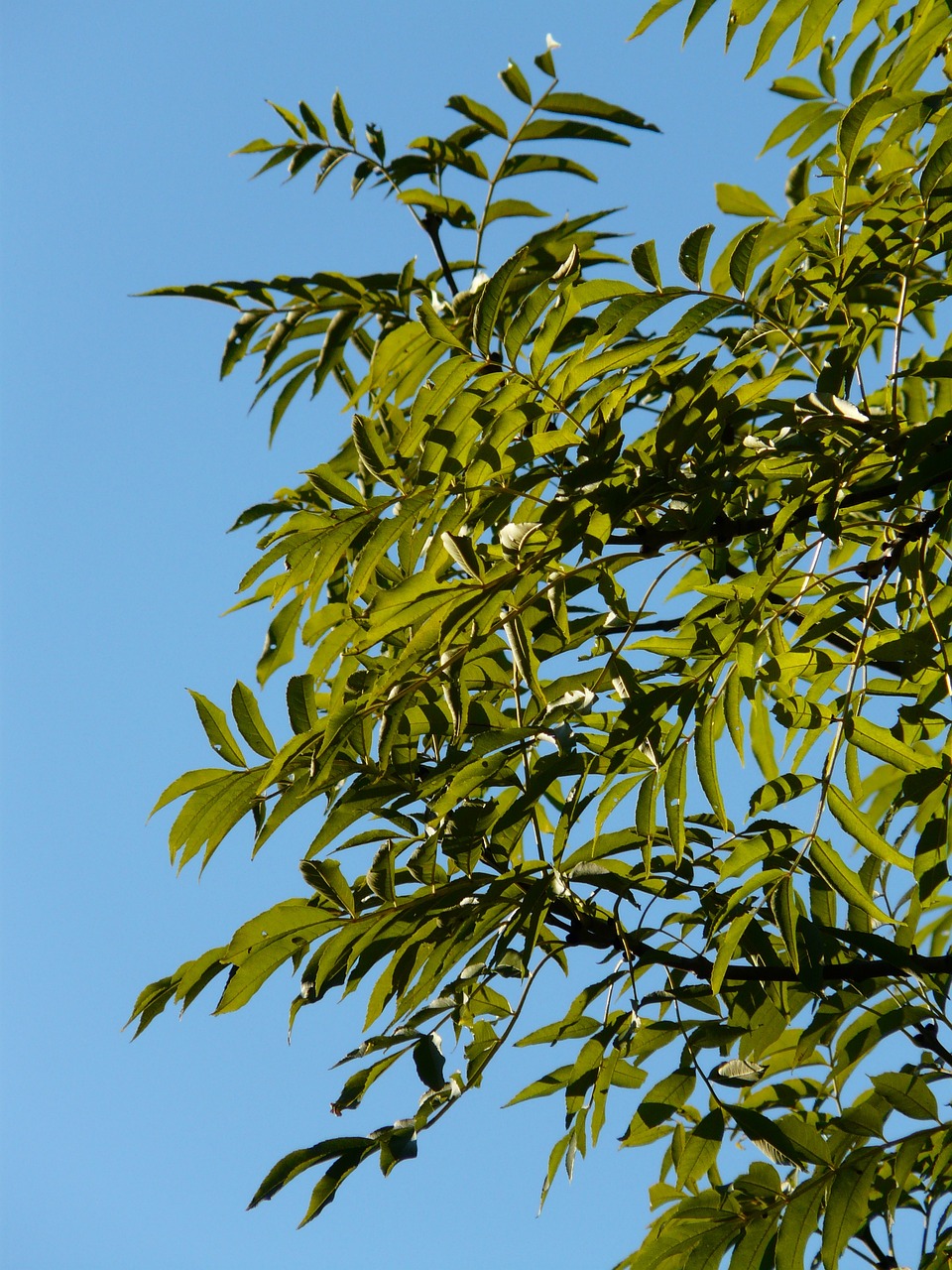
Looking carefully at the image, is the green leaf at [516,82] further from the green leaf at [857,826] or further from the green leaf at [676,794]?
the green leaf at [857,826]

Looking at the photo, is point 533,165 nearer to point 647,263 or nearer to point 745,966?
point 647,263

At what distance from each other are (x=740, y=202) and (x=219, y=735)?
122 cm

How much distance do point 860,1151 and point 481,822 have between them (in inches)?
26.8

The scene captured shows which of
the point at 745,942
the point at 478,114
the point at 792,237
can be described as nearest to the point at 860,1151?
the point at 745,942

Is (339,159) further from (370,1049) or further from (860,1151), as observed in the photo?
(860,1151)

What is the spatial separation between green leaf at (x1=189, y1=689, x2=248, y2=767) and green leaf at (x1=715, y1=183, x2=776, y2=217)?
1.18 m

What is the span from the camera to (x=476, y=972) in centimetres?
153

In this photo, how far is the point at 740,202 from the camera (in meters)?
1.97

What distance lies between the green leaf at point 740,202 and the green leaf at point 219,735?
3.87 ft

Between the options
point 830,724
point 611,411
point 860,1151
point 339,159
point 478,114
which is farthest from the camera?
point 339,159

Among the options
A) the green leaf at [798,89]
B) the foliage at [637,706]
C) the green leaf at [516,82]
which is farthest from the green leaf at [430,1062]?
the green leaf at [798,89]

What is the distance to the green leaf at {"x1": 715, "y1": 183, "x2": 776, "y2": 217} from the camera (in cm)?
196

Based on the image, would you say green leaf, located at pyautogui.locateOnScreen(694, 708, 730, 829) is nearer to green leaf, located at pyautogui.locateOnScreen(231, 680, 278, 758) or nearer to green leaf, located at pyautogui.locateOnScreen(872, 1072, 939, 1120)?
green leaf, located at pyautogui.locateOnScreen(872, 1072, 939, 1120)

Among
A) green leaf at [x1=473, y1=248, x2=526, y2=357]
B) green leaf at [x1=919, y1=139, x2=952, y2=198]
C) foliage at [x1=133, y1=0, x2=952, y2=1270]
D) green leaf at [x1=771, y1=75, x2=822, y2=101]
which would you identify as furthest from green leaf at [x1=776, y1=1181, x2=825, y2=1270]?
green leaf at [x1=771, y1=75, x2=822, y2=101]
